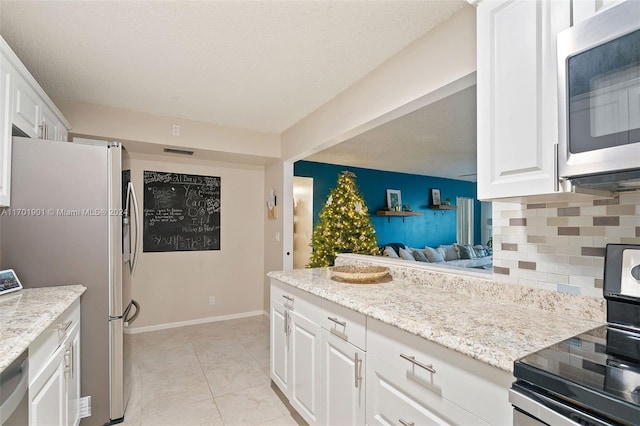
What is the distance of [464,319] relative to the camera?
126 cm

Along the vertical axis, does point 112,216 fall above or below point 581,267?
above

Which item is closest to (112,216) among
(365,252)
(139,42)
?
(139,42)

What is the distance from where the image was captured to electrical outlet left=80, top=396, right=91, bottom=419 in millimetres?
1986

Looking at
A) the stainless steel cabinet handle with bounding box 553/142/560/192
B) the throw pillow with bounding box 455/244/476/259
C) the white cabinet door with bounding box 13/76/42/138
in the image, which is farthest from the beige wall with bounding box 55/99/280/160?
the throw pillow with bounding box 455/244/476/259

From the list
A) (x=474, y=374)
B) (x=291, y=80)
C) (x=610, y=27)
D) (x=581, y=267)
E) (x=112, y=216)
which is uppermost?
(x=291, y=80)

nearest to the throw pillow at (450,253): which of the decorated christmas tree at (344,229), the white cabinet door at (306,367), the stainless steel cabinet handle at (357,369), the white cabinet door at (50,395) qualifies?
the decorated christmas tree at (344,229)

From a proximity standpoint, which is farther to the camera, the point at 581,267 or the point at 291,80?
the point at 291,80

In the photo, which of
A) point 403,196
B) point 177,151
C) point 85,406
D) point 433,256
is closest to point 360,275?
point 85,406

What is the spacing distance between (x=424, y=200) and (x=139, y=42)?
21.4ft

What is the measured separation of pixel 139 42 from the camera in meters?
2.07

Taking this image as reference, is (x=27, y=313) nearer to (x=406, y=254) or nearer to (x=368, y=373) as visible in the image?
(x=368, y=373)

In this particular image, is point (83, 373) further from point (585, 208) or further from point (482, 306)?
point (585, 208)

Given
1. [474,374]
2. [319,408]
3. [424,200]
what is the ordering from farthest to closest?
[424,200]
[319,408]
[474,374]

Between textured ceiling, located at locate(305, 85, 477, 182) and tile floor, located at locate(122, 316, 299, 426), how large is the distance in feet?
9.44
